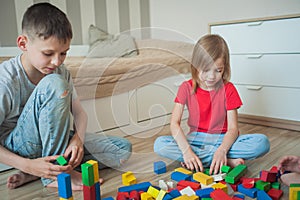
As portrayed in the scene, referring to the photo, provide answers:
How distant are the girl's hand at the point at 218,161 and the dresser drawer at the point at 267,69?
26.7 inches

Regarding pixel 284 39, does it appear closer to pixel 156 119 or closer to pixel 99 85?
pixel 156 119

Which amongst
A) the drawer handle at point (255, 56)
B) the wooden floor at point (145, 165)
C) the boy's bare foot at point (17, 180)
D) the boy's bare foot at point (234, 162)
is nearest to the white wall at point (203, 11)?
the drawer handle at point (255, 56)

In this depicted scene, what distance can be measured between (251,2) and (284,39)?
15.3 inches

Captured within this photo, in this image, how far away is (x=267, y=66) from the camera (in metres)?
1.46

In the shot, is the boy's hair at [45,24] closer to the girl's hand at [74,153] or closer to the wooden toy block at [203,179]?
the girl's hand at [74,153]

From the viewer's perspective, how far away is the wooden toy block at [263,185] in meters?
0.77

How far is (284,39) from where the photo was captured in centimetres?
138

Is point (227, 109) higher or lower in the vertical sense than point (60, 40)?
lower

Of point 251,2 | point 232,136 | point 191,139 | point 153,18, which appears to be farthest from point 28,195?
point 153,18

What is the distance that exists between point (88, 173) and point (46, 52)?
0.34 m

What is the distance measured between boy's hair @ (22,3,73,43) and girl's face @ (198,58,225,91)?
463mm

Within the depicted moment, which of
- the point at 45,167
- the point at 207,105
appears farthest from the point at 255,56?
the point at 45,167

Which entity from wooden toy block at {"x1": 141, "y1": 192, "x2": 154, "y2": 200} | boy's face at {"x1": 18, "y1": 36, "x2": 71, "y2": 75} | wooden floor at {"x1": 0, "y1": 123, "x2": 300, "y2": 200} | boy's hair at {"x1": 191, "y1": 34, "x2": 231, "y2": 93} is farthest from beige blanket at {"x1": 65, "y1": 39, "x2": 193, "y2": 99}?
→ wooden toy block at {"x1": 141, "y1": 192, "x2": 154, "y2": 200}

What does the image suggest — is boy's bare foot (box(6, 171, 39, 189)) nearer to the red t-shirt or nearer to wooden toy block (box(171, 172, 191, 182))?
wooden toy block (box(171, 172, 191, 182))
